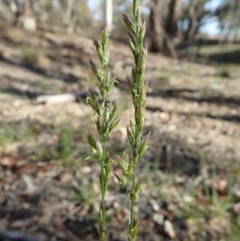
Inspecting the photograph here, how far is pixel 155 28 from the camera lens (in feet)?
34.6

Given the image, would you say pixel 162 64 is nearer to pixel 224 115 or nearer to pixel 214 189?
pixel 224 115

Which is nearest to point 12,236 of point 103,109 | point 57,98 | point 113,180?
point 113,180

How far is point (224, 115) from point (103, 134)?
4.52m

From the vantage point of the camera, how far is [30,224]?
2463mm

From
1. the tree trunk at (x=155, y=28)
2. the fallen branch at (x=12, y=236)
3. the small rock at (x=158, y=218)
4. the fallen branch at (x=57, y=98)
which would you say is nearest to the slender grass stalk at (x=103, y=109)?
the fallen branch at (x=12, y=236)

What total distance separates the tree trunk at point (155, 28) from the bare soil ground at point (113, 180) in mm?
5279

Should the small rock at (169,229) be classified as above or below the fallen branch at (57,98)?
below

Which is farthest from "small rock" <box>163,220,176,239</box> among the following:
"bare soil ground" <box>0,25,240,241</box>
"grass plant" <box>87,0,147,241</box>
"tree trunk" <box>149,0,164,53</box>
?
"tree trunk" <box>149,0,164,53</box>

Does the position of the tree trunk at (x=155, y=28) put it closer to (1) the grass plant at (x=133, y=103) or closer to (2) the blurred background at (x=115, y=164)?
(2) the blurred background at (x=115, y=164)

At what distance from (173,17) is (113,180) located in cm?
914

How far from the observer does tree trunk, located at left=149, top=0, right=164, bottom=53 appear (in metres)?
10.2

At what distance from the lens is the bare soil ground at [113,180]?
8.10 ft

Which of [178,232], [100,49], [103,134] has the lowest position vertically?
[178,232]

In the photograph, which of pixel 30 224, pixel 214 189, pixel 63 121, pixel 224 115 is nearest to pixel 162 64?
pixel 224 115
